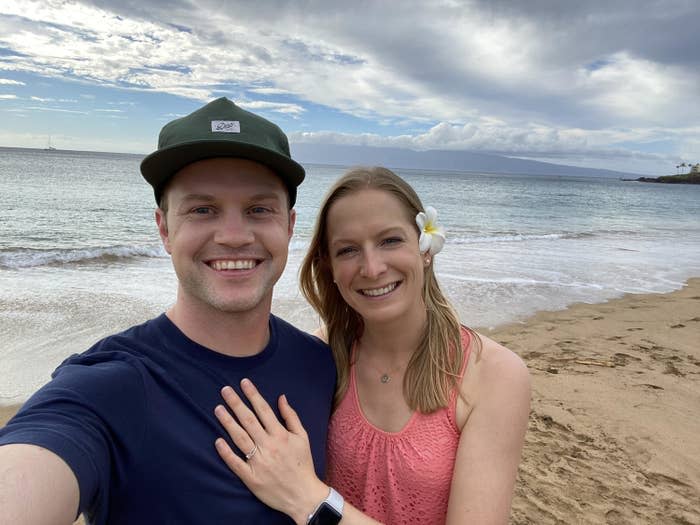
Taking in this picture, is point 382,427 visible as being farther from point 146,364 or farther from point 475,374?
point 146,364

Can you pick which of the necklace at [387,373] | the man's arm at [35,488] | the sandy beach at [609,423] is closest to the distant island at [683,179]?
the sandy beach at [609,423]

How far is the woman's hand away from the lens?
1.74 meters

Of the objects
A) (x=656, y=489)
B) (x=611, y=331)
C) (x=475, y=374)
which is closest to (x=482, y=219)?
(x=611, y=331)

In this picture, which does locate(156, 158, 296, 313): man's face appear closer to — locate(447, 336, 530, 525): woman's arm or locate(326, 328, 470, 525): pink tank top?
locate(326, 328, 470, 525): pink tank top

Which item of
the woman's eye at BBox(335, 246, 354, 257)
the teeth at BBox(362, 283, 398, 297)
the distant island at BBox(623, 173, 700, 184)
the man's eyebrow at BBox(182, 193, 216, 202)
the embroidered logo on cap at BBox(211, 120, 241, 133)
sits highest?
the distant island at BBox(623, 173, 700, 184)

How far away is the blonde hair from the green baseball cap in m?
0.64

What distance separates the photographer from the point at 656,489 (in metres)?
4.03

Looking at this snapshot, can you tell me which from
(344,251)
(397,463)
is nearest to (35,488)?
(397,463)

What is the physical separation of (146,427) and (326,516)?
718 millimetres

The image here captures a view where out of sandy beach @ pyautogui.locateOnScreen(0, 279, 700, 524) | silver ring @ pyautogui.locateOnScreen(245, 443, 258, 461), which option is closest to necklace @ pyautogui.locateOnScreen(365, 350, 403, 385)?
silver ring @ pyautogui.locateOnScreen(245, 443, 258, 461)

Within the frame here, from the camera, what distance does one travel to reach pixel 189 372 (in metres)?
1.83

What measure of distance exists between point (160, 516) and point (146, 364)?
1.58 ft

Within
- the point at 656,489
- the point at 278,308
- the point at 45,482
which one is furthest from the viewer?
the point at 278,308

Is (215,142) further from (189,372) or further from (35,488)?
(35,488)
